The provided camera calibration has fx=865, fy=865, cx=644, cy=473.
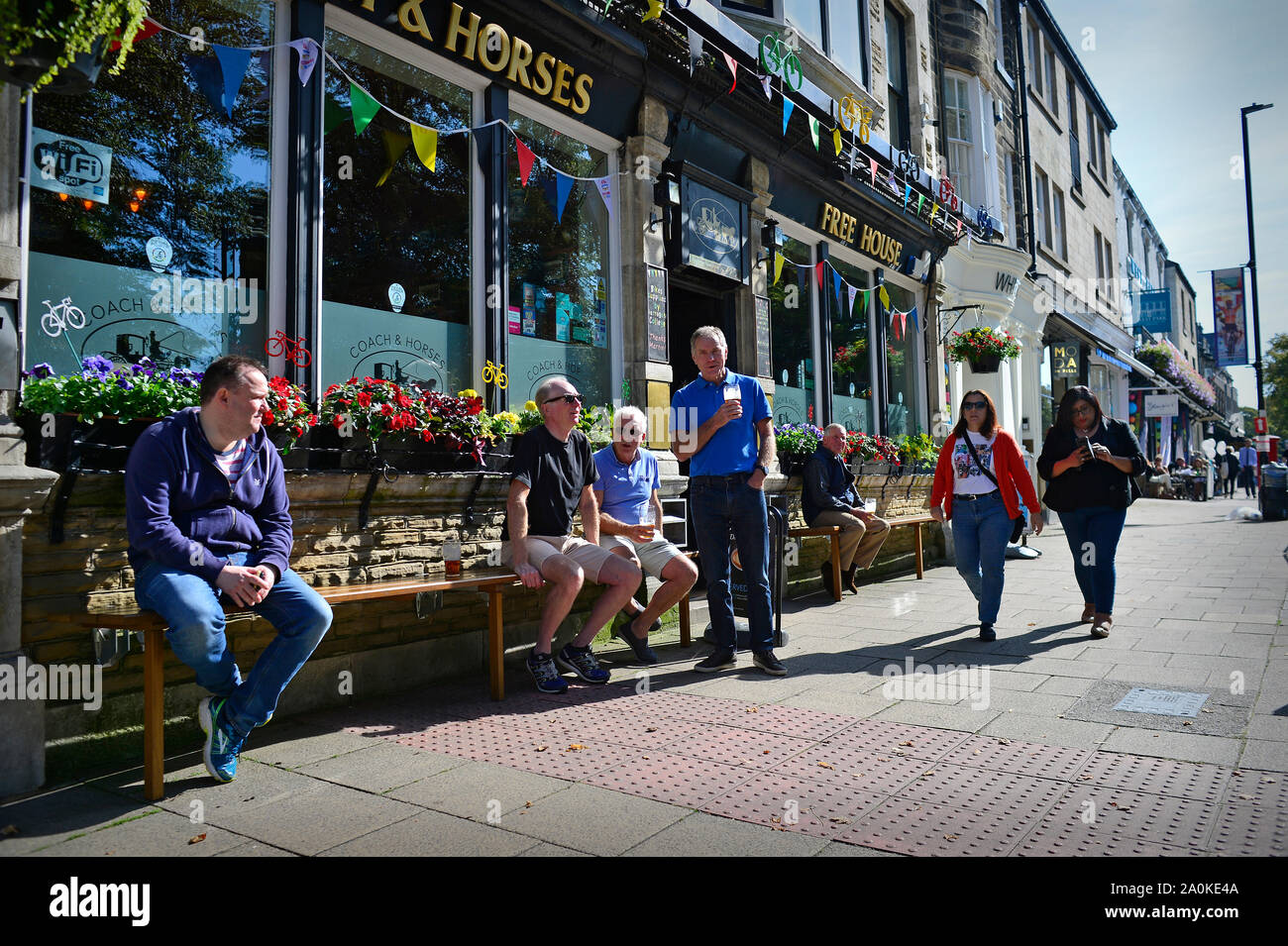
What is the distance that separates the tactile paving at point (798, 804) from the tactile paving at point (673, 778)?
0.25 ft

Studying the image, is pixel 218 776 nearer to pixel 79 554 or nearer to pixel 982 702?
pixel 79 554

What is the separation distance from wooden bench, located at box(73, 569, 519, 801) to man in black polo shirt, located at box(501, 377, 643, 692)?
257mm

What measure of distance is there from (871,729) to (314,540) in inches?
124

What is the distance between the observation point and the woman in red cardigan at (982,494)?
Answer: 6.52m

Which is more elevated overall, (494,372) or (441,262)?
(441,262)

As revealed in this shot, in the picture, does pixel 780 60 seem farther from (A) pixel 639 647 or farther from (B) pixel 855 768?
(B) pixel 855 768

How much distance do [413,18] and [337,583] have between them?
12.7ft

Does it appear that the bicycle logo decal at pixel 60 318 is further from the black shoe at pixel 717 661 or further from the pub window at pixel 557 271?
the black shoe at pixel 717 661

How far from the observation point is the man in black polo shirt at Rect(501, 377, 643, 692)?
510cm

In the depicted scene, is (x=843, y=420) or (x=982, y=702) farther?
(x=843, y=420)

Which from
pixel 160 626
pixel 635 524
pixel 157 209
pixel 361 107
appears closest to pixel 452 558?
pixel 635 524
